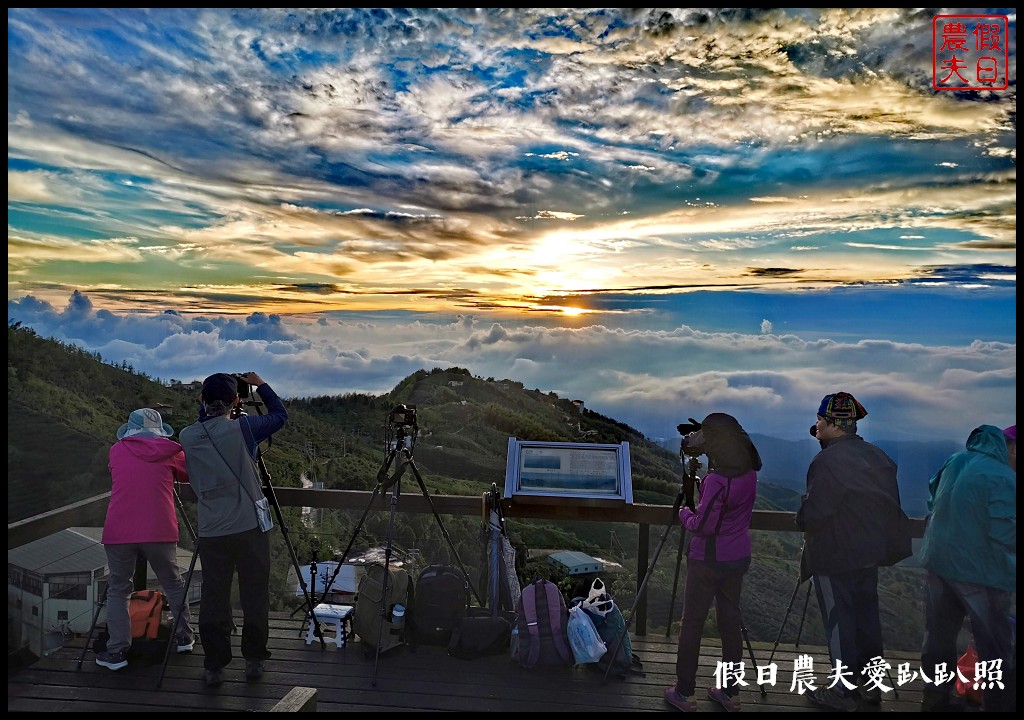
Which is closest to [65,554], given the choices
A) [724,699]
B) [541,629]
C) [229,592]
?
[229,592]

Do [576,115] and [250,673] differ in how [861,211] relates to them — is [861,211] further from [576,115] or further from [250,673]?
[250,673]

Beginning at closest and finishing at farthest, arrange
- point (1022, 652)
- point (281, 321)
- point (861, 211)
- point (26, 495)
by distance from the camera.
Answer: point (1022, 652)
point (26, 495)
point (861, 211)
point (281, 321)

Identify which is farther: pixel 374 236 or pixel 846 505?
pixel 374 236

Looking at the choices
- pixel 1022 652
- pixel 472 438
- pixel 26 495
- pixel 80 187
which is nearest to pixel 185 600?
pixel 26 495

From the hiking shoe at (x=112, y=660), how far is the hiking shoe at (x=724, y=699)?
12.0 feet

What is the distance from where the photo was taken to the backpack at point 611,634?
13.3 feet

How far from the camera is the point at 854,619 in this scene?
3.70 m

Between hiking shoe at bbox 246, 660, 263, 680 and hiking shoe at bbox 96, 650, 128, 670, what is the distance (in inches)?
32.6

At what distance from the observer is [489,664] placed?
418 centimetres

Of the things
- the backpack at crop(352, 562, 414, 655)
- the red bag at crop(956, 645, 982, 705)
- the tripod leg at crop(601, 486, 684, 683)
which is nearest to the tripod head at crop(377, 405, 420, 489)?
the backpack at crop(352, 562, 414, 655)

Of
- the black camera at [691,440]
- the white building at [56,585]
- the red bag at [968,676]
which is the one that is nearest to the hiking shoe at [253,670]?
the white building at [56,585]

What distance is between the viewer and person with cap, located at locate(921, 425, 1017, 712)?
3.37 metres

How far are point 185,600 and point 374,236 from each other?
14.9 feet

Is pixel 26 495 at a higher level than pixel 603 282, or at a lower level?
lower
